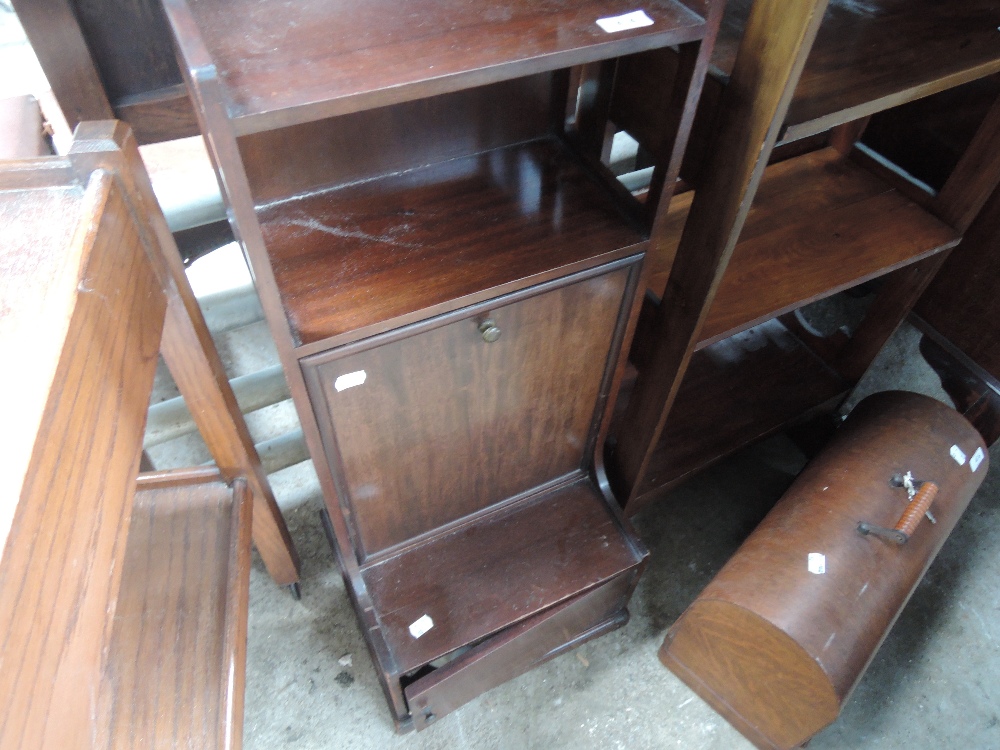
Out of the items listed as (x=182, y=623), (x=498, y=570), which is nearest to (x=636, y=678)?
(x=498, y=570)

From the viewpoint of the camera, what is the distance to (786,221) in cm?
128

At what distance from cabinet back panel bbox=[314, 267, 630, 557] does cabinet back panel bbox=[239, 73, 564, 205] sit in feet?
0.85

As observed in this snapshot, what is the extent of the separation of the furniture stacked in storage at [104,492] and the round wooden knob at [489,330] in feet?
1.20

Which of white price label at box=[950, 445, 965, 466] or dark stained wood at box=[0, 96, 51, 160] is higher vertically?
dark stained wood at box=[0, 96, 51, 160]

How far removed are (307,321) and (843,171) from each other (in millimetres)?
1186

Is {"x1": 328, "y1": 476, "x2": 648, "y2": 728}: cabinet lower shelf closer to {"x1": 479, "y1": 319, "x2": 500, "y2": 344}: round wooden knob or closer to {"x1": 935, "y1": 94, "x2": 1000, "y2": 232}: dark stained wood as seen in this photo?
{"x1": 479, "y1": 319, "x2": 500, "y2": 344}: round wooden knob

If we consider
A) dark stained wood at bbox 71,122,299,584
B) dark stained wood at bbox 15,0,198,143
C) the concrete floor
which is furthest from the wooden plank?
the concrete floor

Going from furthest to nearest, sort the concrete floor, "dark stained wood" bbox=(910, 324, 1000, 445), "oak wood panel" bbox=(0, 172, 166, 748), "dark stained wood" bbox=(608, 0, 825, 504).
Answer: "dark stained wood" bbox=(910, 324, 1000, 445) < the concrete floor < "dark stained wood" bbox=(608, 0, 825, 504) < "oak wood panel" bbox=(0, 172, 166, 748)

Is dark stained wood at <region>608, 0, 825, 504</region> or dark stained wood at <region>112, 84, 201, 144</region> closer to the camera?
dark stained wood at <region>608, 0, 825, 504</region>

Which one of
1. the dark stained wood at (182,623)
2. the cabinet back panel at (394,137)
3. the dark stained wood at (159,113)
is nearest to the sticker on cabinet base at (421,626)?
the dark stained wood at (182,623)

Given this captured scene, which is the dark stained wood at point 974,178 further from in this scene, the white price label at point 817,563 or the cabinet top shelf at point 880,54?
the white price label at point 817,563

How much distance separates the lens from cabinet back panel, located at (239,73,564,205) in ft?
2.75

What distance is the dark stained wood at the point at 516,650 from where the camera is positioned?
1.13 m

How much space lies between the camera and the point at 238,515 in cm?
105
